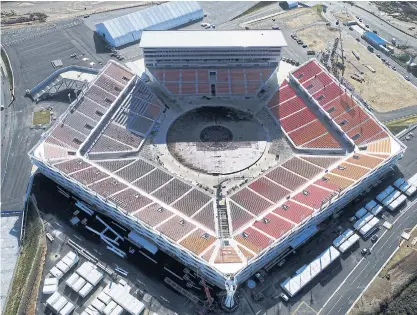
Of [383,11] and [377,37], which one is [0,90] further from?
[383,11]

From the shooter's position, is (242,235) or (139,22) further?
(139,22)

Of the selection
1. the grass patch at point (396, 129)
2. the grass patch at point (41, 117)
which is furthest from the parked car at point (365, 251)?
the grass patch at point (41, 117)

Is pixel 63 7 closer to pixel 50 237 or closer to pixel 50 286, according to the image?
pixel 50 237

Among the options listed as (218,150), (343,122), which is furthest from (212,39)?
(343,122)

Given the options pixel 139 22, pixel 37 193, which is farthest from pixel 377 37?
pixel 37 193

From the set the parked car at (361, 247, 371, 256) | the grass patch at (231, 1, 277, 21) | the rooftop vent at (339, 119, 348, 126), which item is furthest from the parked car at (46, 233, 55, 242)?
the grass patch at (231, 1, 277, 21)

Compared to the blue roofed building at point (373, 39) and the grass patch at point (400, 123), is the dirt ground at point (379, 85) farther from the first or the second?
the grass patch at point (400, 123)

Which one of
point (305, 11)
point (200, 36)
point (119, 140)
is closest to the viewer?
point (119, 140)
